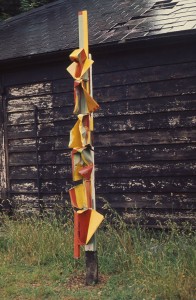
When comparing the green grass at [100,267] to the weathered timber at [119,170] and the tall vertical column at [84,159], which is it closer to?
the tall vertical column at [84,159]

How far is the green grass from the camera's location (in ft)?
14.8

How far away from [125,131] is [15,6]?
446 inches

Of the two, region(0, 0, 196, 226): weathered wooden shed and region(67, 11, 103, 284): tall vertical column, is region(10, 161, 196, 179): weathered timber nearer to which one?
region(0, 0, 196, 226): weathered wooden shed

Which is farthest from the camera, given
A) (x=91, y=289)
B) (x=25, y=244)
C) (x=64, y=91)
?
(x=64, y=91)

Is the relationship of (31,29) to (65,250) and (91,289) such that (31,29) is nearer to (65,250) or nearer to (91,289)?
(65,250)

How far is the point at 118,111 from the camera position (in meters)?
7.33

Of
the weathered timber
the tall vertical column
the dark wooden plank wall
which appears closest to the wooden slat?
the dark wooden plank wall

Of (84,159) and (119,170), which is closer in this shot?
(84,159)

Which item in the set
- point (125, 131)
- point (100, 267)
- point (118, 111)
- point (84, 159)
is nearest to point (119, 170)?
point (125, 131)

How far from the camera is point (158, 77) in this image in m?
6.96

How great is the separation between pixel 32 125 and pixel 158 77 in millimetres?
2544

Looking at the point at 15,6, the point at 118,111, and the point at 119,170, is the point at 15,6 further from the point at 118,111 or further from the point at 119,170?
the point at 119,170

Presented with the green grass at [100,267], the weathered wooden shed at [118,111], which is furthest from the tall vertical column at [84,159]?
the weathered wooden shed at [118,111]

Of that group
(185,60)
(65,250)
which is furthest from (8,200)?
(185,60)
